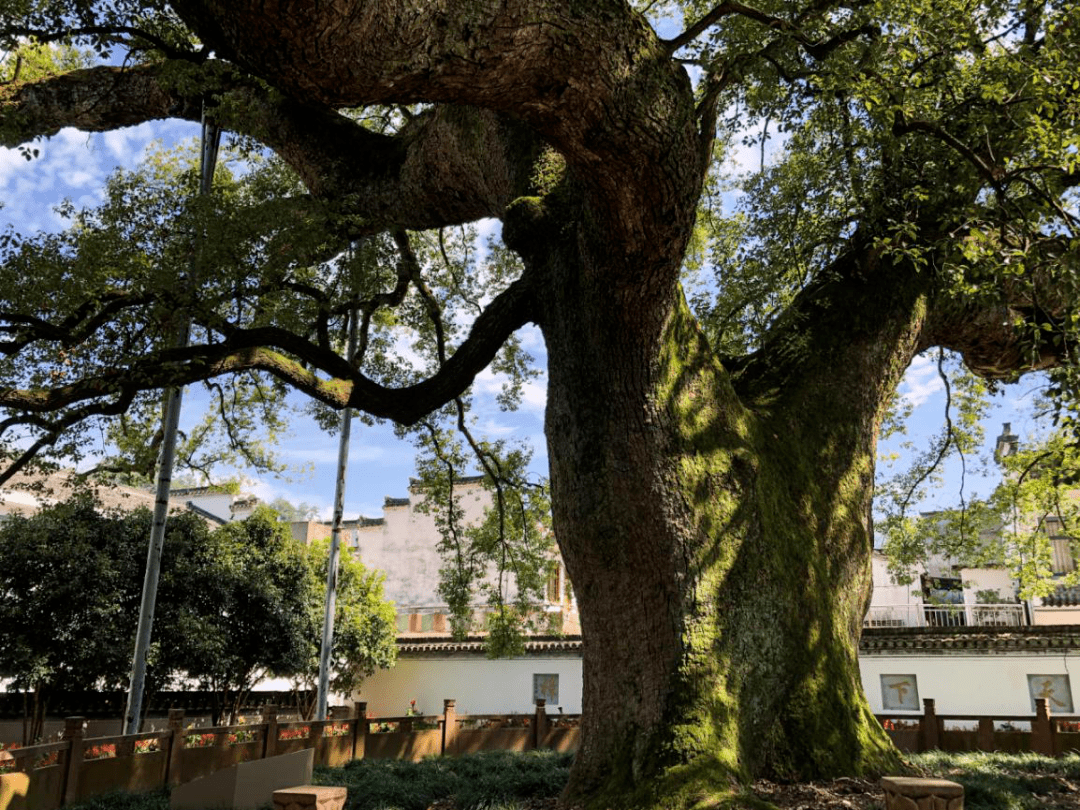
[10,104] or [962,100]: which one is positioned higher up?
[10,104]

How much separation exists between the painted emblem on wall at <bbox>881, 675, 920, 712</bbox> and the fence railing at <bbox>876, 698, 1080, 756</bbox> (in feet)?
18.6

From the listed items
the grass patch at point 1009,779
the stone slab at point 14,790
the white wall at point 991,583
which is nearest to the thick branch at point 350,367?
the stone slab at point 14,790

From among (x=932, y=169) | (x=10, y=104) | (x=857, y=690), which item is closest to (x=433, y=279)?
(x=10, y=104)

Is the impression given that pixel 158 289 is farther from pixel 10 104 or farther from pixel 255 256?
pixel 10 104

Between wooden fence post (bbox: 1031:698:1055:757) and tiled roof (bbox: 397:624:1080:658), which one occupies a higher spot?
tiled roof (bbox: 397:624:1080:658)

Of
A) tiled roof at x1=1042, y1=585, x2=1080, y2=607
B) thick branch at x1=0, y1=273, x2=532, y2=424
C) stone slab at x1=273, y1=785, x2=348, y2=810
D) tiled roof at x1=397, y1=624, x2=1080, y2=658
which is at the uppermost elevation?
thick branch at x1=0, y1=273, x2=532, y2=424

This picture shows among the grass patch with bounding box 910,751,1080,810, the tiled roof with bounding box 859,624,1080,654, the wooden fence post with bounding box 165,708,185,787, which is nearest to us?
the grass patch with bounding box 910,751,1080,810

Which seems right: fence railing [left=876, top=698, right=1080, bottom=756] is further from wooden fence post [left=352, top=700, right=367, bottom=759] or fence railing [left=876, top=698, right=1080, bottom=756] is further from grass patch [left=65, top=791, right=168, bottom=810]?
grass patch [left=65, top=791, right=168, bottom=810]

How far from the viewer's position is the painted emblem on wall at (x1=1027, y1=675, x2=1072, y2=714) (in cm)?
1717

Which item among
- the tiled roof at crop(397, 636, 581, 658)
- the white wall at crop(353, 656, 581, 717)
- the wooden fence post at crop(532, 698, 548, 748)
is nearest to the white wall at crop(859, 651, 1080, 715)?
the tiled roof at crop(397, 636, 581, 658)

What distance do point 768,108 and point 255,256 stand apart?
4.64 meters

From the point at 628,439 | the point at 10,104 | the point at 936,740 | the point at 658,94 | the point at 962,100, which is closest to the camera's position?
the point at 658,94

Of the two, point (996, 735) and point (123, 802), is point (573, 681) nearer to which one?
point (996, 735)

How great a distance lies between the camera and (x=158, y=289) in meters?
7.22
